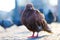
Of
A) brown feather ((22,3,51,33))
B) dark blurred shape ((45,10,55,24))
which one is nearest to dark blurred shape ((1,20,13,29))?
brown feather ((22,3,51,33))

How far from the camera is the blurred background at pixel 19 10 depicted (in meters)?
1.25

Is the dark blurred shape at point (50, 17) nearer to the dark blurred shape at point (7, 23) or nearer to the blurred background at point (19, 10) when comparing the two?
the blurred background at point (19, 10)

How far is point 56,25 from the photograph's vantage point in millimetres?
1247

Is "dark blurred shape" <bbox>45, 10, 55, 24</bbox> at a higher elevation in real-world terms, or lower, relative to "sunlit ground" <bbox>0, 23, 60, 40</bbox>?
higher

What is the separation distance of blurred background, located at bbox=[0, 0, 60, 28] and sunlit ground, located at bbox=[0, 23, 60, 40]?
0.04 m

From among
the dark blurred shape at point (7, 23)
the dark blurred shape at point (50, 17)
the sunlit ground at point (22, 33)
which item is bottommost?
the sunlit ground at point (22, 33)

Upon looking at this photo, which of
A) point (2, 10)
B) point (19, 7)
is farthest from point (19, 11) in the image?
point (2, 10)

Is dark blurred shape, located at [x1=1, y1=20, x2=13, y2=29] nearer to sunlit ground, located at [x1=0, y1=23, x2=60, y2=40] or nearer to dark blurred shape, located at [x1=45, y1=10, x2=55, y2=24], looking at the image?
sunlit ground, located at [x1=0, y1=23, x2=60, y2=40]

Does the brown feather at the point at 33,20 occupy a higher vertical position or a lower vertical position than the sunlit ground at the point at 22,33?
higher

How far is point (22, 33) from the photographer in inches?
49.4

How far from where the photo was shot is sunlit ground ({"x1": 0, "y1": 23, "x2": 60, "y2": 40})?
4.01 ft

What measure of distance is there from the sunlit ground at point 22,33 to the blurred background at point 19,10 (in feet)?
0.13

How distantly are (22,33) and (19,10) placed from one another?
20cm

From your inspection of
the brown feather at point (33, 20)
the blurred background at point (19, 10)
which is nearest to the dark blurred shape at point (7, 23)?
the blurred background at point (19, 10)
